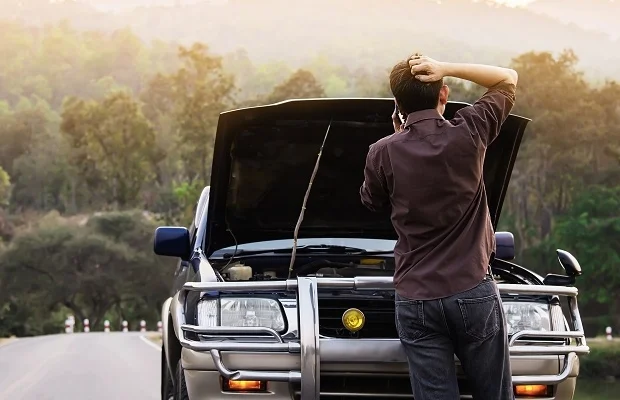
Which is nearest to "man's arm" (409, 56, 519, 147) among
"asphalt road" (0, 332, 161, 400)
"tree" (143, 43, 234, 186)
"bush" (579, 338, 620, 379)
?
"asphalt road" (0, 332, 161, 400)

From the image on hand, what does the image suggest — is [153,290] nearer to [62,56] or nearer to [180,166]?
[180,166]

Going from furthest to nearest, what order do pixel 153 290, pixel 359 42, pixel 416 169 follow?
pixel 359 42 → pixel 153 290 → pixel 416 169

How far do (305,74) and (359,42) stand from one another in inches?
3798

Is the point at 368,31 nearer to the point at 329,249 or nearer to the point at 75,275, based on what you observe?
the point at 75,275

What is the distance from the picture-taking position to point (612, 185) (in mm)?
53156

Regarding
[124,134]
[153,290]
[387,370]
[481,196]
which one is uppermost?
[481,196]

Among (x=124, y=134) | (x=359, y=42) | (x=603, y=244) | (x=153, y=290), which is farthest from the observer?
(x=359, y=42)

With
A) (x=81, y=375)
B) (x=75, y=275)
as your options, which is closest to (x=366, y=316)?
(x=81, y=375)

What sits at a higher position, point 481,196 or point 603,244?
point 481,196

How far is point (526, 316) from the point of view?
504 cm

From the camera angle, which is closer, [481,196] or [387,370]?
[481,196]

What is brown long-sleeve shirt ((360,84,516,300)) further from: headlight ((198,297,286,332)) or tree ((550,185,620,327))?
tree ((550,185,620,327))

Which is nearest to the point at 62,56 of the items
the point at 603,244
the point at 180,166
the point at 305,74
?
the point at 180,166

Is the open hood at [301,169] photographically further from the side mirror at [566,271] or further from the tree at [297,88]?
the tree at [297,88]
